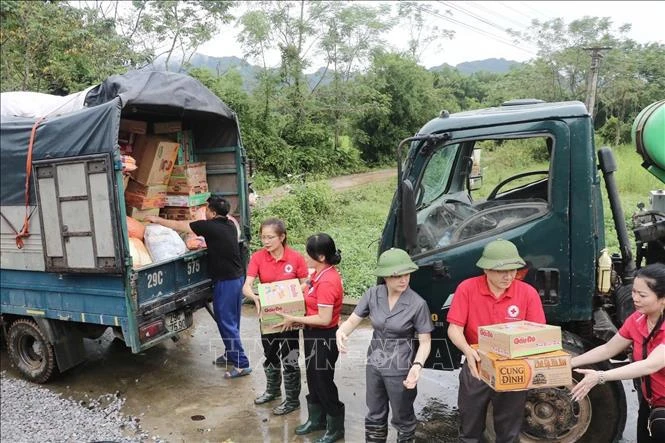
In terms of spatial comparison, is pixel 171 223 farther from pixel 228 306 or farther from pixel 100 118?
pixel 100 118

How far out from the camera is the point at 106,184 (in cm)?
420

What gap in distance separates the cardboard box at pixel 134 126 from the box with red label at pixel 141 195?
52 cm

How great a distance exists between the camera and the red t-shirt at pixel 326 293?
361cm

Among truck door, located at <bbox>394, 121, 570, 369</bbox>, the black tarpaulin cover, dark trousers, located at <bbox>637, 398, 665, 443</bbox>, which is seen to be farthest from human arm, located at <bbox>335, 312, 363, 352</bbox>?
the black tarpaulin cover

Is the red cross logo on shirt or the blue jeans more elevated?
the red cross logo on shirt

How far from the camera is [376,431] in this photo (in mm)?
3355

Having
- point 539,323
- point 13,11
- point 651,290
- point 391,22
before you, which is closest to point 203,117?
point 539,323

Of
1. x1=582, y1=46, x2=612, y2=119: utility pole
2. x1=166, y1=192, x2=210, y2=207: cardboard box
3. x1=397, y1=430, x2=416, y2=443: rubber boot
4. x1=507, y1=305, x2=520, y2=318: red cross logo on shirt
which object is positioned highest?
x1=582, y1=46, x2=612, y2=119: utility pole

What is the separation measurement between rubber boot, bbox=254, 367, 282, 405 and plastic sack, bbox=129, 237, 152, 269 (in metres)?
1.41

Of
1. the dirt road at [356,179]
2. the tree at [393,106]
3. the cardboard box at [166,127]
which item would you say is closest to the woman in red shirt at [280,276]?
the cardboard box at [166,127]

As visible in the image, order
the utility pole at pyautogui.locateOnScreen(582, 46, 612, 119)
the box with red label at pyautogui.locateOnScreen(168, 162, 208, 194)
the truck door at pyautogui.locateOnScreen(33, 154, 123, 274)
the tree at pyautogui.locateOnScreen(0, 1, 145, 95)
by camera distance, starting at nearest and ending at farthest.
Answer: the truck door at pyautogui.locateOnScreen(33, 154, 123, 274) → the box with red label at pyautogui.locateOnScreen(168, 162, 208, 194) → the tree at pyautogui.locateOnScreen(0, 1, 145, 95) → the utility pole at pyautogui.locateOnScreen(582, 46, 612, 119)

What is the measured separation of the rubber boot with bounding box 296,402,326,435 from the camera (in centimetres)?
397

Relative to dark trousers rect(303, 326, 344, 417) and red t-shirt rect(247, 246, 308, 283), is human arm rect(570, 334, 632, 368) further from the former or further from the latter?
red t-shirt rect(247, 246, 308, 283)

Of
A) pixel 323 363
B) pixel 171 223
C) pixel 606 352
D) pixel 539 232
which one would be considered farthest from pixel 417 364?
pixel 171 223
